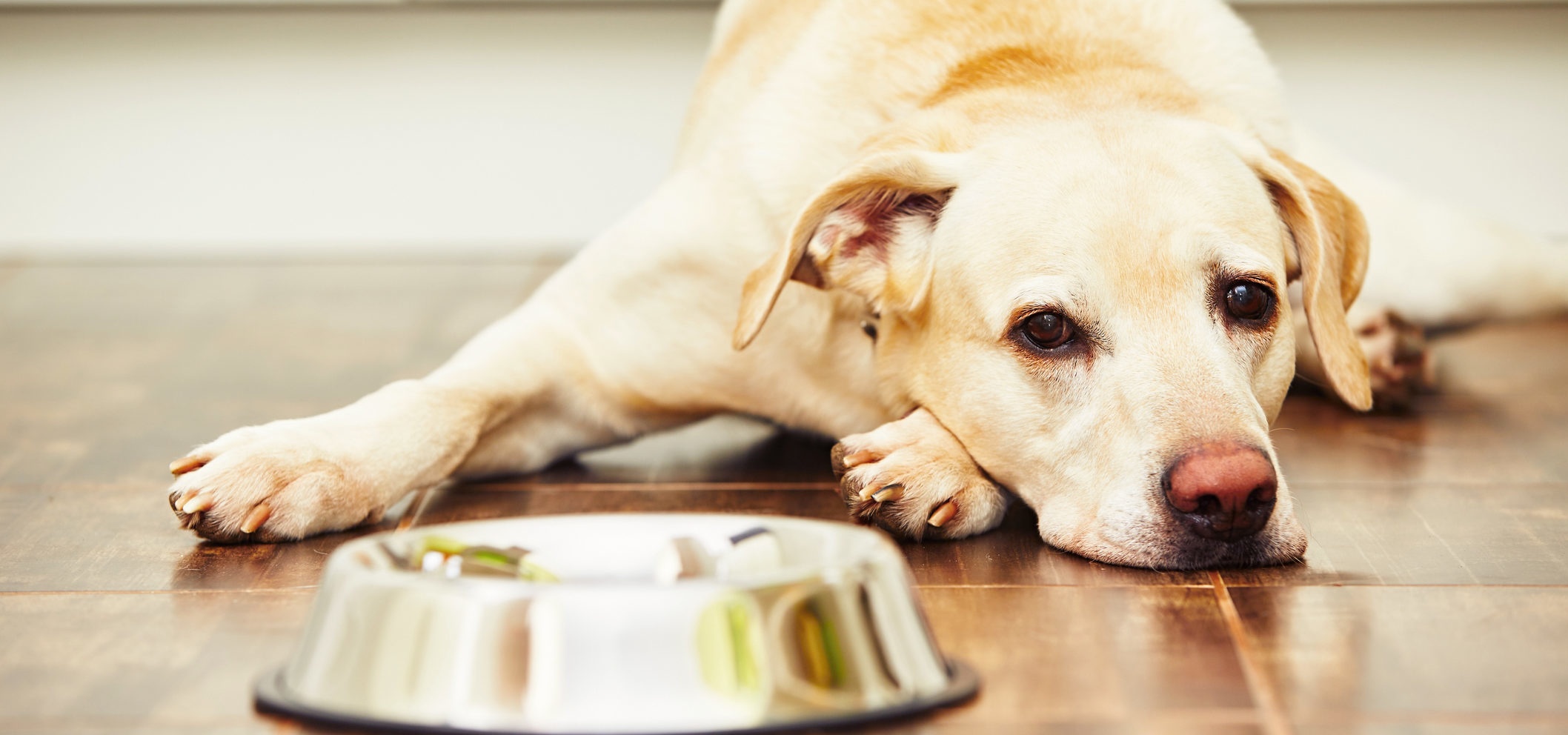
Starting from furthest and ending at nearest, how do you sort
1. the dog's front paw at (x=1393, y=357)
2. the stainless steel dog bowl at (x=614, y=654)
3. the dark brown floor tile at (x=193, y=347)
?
the dog's front paw at (x=1393, y=357) → the dark brown floor tile at (x=193, y=347) → the stainless steel dog bowl at (x=614, y=654)

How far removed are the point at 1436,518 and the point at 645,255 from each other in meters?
1.18

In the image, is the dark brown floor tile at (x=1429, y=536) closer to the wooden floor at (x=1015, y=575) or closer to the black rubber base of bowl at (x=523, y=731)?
the wooden floor at (x=1015, y=575)

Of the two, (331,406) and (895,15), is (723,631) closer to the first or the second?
(895,15)

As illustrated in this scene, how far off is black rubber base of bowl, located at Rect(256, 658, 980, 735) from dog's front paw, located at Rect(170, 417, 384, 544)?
1.63ft

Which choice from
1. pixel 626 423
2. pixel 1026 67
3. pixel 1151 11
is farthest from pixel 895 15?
pixel 626 423

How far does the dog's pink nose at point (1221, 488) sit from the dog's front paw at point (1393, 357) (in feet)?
3.70

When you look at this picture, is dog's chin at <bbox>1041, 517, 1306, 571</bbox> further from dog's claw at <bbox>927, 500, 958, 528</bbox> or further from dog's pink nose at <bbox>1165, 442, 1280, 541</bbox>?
dog's claw at <bbox>927, 500, 958, 528</bbox>

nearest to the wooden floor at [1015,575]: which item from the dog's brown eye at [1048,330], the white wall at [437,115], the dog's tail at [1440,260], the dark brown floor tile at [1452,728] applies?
the dark brown floor tile at [1452,728]

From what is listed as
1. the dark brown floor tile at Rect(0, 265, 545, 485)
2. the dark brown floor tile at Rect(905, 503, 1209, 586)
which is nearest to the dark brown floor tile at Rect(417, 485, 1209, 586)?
the dark brown floor tile at Rect(905, 503, 1209, 586)

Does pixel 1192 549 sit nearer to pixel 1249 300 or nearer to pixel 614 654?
pixel 1249 300

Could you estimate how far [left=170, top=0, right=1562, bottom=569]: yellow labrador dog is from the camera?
1768mm

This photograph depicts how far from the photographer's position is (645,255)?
2.29m

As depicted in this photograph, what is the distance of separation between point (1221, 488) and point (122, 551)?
1.33 m

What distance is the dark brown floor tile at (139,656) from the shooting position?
1.34 m
